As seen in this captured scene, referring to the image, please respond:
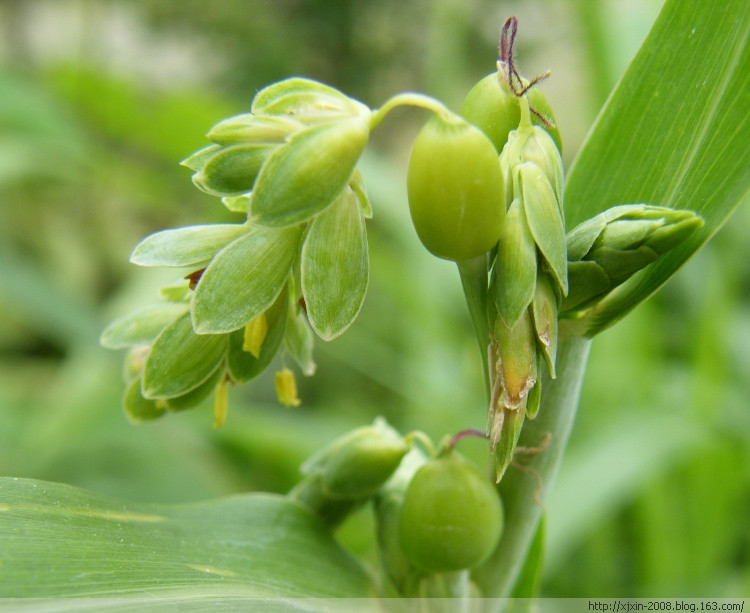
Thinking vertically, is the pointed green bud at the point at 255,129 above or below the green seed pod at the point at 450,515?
above

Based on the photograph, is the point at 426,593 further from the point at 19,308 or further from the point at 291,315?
the point at 19,308

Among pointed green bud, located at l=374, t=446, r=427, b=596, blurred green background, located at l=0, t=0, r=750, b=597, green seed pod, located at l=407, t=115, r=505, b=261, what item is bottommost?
blurred green background, located at l=0, t=0, r=750, b=597

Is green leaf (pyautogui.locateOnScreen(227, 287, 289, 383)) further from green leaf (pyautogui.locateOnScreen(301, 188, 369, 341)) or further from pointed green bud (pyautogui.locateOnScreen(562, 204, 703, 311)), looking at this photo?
pointed green bud (pyautogui.locateOnScreen(562, 204, 703, 311))

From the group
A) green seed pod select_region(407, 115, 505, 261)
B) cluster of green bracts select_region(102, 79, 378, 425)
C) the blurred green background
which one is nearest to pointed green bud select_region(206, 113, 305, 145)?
cluster of green bracts select_region(102, 79, 378, 425)

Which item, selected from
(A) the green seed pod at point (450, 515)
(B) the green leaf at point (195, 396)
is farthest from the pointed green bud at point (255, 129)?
(A) the green seed pod at point (450, 515)

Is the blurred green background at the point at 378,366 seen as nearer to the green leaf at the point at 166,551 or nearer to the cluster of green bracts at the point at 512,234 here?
the green leaf at the point at 166,551
